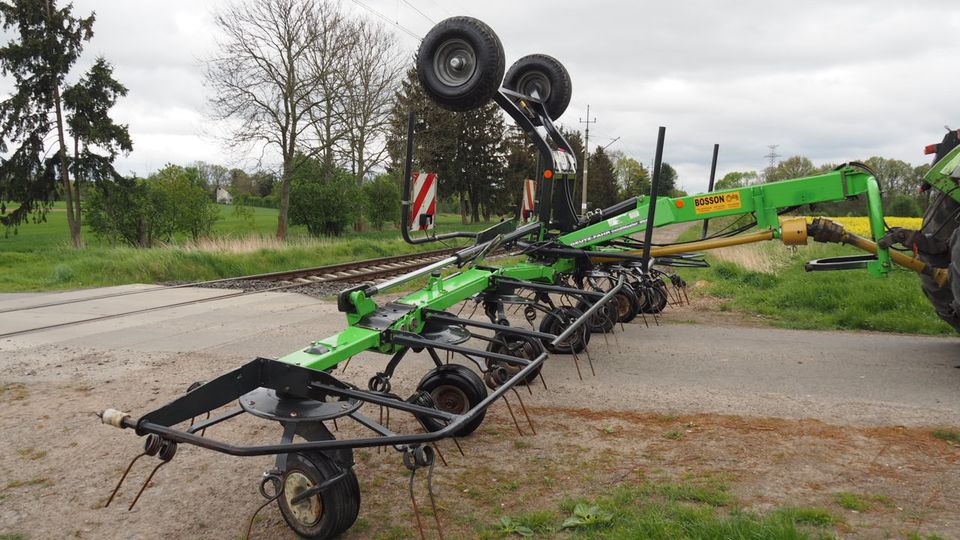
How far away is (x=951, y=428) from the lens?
4.82m

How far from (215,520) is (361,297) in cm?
167

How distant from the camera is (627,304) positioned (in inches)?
347

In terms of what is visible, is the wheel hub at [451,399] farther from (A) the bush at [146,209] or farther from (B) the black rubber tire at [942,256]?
(A) the bush at [146,209]

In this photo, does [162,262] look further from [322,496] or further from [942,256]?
[942,256]

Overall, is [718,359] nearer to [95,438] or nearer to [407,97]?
[95,438]

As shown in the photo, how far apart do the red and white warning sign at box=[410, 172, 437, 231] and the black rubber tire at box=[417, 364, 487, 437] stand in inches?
64.5

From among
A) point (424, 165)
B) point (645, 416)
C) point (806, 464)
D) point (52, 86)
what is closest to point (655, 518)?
point (806, 464)

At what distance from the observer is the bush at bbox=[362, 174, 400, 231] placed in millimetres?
38500

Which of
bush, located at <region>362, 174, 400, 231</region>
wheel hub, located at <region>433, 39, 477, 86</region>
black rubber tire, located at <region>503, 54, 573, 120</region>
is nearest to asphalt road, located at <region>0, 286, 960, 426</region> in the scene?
wheel hub, located at <region>433, 39, 477, 86</region>

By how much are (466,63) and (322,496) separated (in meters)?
4.56

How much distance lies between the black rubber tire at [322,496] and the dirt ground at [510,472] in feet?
0.66

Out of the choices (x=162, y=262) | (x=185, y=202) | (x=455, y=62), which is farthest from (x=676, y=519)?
(x=185, y=202)

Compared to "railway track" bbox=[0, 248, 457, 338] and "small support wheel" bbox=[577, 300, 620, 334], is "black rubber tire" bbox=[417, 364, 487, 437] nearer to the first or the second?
"small support wheel" bbox=[577, 300, 620, 334]

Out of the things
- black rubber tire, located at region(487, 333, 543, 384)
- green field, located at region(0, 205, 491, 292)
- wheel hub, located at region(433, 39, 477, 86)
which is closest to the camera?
black rubber tire, located at region(487, 333, 543, 384)
